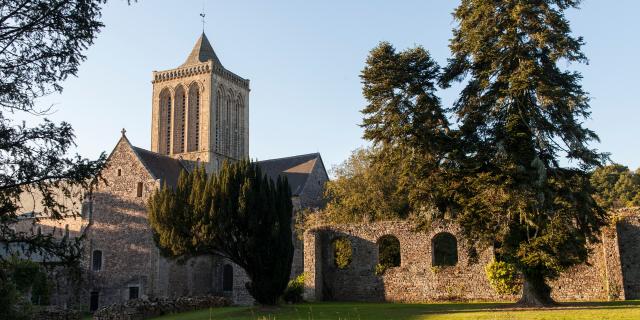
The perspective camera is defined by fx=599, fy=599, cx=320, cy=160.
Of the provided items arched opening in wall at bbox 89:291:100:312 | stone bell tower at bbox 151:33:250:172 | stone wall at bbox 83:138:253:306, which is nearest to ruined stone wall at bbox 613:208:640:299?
stone wall at bbox 83:138:253:306

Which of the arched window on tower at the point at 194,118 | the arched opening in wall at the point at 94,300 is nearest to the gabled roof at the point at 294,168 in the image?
the arched window on tower at the point at 194,118

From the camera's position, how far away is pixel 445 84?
67.2 ft

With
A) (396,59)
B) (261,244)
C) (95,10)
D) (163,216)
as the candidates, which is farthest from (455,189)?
(95,10)

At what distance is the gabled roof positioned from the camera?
3906cm

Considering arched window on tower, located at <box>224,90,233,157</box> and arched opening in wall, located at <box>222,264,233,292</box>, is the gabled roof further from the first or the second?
arched window on tower, located at <box>224,90,233,157</box>

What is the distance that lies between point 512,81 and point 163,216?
43.8 feet

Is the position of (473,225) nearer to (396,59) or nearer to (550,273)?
(550,273)

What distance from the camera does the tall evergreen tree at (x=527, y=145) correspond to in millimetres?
17453

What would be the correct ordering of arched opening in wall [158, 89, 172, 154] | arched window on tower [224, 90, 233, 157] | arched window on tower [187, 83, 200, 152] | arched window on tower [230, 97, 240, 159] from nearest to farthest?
arched window on tower [187, 83, 200, 152], arched opening in wall [158, 89, 172, 154], arched window on tower [224, 90, 233, 157], arched window on tower [230, 97, 240, 159]

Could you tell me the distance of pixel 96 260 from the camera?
35.1 metres

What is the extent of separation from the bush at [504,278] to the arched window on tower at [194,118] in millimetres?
29411

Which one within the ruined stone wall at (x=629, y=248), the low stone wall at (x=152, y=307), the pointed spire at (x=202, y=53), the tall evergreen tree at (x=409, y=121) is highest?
the pointed spire at (x=202, y=53)

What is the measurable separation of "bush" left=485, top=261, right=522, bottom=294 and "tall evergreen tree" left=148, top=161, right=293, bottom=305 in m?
7.99

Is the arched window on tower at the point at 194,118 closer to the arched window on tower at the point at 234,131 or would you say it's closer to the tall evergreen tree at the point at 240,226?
the arched window on tower at the point at 234,131
